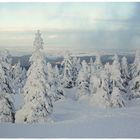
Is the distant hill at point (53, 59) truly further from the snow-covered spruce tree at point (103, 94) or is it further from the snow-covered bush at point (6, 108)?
the snow-covered spruce tree at point (103, 94)

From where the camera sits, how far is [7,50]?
23.3 meters

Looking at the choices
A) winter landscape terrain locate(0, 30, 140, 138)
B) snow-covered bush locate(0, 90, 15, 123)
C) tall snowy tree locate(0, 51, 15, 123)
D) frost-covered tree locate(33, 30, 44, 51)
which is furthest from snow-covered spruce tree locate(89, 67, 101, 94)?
frost-covered tree locate(33, 30, 44, 51)

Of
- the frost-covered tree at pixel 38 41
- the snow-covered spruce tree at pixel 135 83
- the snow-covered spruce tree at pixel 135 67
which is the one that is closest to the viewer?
the frost-covered tree at pixel 38 41

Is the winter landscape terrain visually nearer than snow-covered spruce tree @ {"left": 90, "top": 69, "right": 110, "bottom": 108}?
Yes

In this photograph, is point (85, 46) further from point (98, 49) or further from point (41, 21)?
point (41, 21)

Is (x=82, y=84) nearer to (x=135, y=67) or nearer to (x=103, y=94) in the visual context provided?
(x=103, y=94)

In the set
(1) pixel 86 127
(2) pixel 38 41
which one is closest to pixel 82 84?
(2) pixel 38 41

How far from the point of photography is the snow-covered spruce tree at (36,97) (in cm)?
2453

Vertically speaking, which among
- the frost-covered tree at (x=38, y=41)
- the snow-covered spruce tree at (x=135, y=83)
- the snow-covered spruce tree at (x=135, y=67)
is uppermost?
the frost-covered tree at (x=38, y=41)

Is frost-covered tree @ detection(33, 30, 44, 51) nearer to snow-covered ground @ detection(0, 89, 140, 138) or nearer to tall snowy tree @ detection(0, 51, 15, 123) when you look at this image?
tall snowy tree @ detection(0, 51, 15, 123)

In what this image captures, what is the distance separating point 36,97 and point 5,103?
5.05 ft

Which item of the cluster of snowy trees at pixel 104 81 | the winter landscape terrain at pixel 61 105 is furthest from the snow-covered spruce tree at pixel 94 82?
the winter landscape terrain at pixel 61 105

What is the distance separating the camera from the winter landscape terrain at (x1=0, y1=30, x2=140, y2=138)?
2177 cm

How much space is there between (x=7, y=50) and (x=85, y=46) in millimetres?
3573
